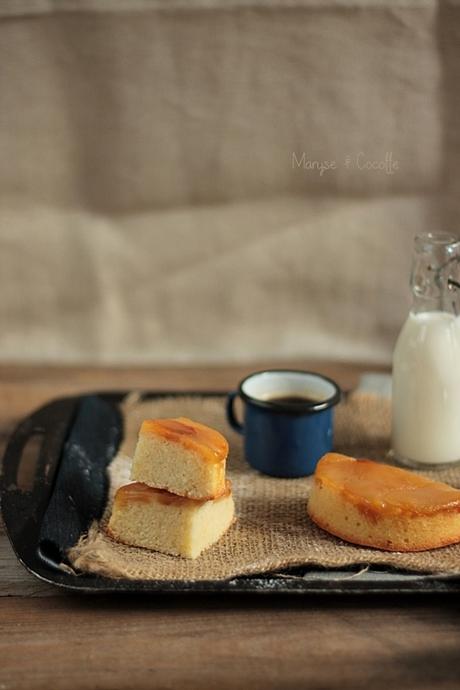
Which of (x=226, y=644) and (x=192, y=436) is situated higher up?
(x=192, y=436)

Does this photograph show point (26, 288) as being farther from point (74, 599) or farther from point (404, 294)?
point (74, 599)

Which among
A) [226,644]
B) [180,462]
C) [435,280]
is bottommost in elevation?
[226,644]

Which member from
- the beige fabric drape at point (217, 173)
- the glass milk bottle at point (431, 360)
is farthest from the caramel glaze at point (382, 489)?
the beige fabric drape at point (217, 173)

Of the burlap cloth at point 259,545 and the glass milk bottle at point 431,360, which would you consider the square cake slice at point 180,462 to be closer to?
the burlap cloth at point 259,545

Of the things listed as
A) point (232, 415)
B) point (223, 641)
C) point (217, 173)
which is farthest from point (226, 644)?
point (217, 173)

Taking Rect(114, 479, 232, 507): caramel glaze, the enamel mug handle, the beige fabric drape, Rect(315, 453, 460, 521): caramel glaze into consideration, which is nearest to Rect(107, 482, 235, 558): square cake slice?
Rect(114, 479, 232, 507): caramel glaze

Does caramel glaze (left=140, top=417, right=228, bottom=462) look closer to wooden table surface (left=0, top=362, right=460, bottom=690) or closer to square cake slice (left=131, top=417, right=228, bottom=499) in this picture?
square cake slice (left=131, top=417, right=228, bottom=499)

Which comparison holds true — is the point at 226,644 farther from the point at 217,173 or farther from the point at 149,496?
the point at 217,173
